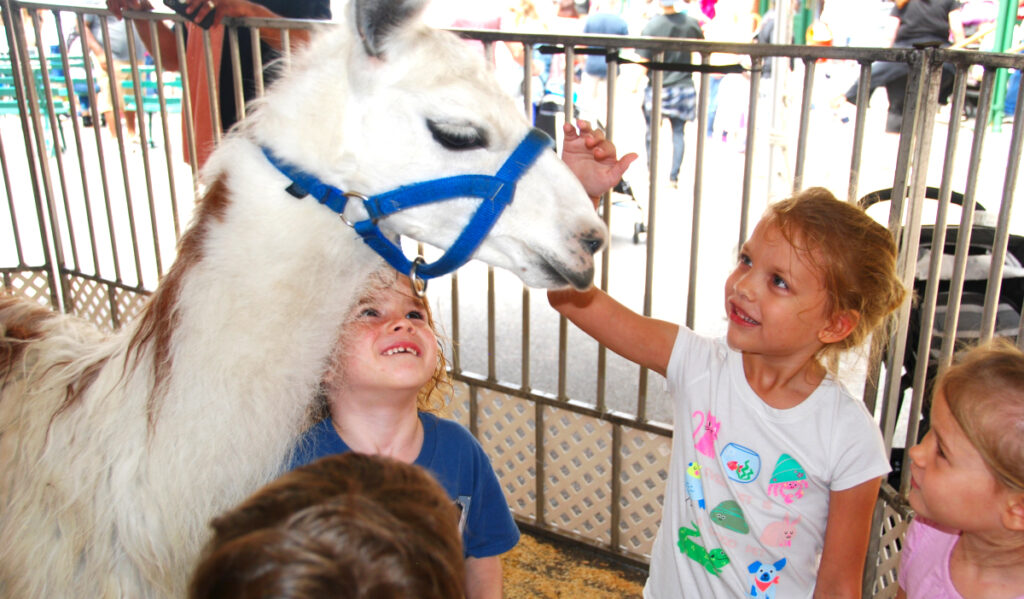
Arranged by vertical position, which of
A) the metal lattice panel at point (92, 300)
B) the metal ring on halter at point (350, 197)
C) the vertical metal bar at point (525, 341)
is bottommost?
the metal lattice panel at point (92, 300)

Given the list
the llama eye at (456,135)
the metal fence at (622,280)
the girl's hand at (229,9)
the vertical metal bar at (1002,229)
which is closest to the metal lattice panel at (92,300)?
the metal fence at (622,280)

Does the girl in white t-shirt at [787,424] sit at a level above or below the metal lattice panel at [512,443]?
above

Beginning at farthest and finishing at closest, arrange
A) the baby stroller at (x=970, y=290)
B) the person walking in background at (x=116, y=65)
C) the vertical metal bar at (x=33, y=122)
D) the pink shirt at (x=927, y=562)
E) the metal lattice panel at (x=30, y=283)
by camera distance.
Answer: the person walking in background at (x=116, y=65)
the metal lattice panel at (x=30, y=283)
the vertical metal bar at (x=33, y=122)
the baby stroller at (x=970, y=290)
the pink shirt at (x=927, y=562)

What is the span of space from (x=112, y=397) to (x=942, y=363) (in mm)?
1687

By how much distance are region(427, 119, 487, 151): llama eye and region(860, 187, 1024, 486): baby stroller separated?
44.5 inches

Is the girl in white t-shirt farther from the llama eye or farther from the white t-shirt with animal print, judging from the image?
the llama eye

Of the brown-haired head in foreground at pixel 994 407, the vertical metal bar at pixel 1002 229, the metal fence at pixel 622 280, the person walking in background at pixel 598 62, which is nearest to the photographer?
the brown-haired head in foreground at pixel 994 407

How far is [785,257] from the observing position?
1.38 m

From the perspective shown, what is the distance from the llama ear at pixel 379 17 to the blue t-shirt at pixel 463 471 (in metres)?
0.66

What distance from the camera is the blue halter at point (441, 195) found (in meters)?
1.26

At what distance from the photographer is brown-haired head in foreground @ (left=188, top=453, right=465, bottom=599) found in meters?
0.65

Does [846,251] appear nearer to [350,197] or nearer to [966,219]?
[966,219]

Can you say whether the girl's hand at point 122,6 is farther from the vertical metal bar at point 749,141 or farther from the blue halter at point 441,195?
the vertical metal bar at point 749,141

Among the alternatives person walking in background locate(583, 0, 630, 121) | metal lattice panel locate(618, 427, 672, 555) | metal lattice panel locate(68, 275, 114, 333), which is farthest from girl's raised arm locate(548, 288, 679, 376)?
person walking in background locate(583, 0, 630, 121)
